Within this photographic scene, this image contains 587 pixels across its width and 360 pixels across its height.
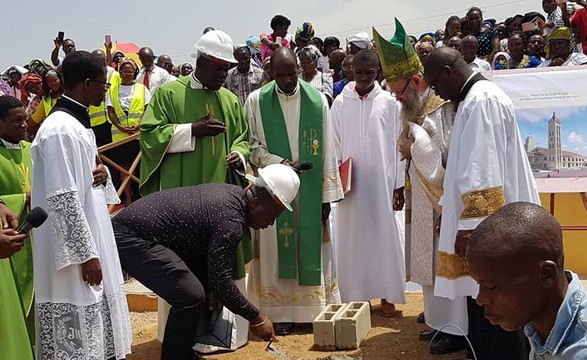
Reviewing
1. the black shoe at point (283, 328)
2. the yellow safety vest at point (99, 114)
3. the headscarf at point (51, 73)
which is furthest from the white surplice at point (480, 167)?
the headscarf at point (51, 73)

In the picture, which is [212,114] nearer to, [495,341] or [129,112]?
[495,341]

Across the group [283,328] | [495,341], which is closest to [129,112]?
[283,328]

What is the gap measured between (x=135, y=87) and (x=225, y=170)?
16.3 ft

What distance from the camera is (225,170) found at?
18.7 feet

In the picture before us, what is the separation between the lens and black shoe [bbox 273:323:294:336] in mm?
6102

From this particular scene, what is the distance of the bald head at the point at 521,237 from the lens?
2.21 m

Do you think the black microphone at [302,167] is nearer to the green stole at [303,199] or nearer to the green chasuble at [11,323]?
the green stole at [303,199]

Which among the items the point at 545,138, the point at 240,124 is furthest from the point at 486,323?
the point at 545,138

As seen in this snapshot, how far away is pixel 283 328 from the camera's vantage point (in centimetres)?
612

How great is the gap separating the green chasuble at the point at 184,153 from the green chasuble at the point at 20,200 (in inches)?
51.4

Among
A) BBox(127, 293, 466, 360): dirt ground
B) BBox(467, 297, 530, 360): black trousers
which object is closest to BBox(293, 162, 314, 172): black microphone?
BBox(127, 293, 466, 360): dirt ground

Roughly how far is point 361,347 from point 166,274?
1.96 m

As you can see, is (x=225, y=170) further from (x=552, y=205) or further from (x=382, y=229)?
(x=552, y=205)

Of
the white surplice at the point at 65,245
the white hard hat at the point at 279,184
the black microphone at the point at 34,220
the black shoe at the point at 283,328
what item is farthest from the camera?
the black shoe at the point at 283,328
